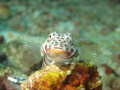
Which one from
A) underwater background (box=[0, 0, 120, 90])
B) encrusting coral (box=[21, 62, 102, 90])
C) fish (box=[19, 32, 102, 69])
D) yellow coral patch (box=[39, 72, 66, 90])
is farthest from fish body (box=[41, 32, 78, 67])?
underwater background (box=[0, 0, 120, 90])

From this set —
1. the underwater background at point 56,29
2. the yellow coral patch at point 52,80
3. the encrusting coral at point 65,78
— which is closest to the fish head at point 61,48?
the encrusting coral at point 65,78

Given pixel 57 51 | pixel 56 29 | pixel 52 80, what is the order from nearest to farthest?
pixel 52 80, pixel 57 51, pixel 56 29

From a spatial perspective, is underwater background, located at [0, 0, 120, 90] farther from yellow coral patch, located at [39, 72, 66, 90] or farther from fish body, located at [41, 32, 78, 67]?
yellow coral patch, located at [39, 72, 66, 90]

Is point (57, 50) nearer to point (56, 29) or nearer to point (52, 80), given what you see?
point (52, 80)

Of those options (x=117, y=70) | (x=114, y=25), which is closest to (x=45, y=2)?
(x=114, y=25)

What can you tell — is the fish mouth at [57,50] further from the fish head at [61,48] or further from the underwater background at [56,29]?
the underwater background at [56,29]

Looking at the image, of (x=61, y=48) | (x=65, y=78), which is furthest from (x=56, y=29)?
(x=65, y=78)
